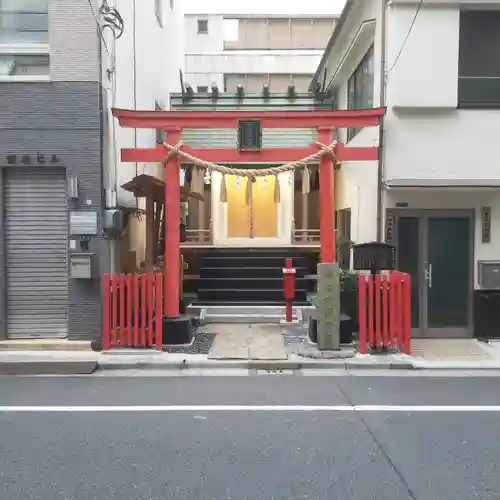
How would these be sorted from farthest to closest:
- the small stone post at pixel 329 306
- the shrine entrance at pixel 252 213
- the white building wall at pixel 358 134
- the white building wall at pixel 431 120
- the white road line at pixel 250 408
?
the shrine entrance at pixel 252 213 → the white building wall at pixel 358 134 → the white building wall at pixel 431 120 → the small stone post at pixel 329 306 → the white road line at pixel 250 408

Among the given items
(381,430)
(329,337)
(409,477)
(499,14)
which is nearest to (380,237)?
(329,337)

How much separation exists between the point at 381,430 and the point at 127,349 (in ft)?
15.0

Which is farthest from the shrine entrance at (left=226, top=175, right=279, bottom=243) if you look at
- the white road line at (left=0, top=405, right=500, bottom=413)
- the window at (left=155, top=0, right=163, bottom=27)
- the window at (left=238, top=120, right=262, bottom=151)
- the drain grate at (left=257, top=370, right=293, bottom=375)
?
the white road line at (left=0, top=405, right=500, bottom=413)

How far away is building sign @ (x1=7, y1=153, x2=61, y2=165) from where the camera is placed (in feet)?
30.5

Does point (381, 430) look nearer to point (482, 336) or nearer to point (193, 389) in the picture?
point (193, 389)

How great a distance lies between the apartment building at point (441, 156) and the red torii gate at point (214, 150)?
77cm

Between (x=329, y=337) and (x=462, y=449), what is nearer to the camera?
(x=462, y=449)

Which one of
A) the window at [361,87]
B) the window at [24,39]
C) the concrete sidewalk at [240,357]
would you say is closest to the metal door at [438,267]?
the concrete sidewalk at [240,357]

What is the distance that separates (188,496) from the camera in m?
4.25

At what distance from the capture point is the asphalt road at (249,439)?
4422 millimetres

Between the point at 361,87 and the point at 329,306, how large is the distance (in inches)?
228

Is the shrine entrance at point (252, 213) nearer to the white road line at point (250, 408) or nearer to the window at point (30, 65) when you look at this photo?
the window at point (30, 65)

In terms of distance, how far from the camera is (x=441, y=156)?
9.84m

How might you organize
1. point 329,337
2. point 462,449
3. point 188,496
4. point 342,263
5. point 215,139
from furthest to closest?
1. point 215,139
2. point 342,263
3. point 329,337
4. point 462,449
5. point 188,496
